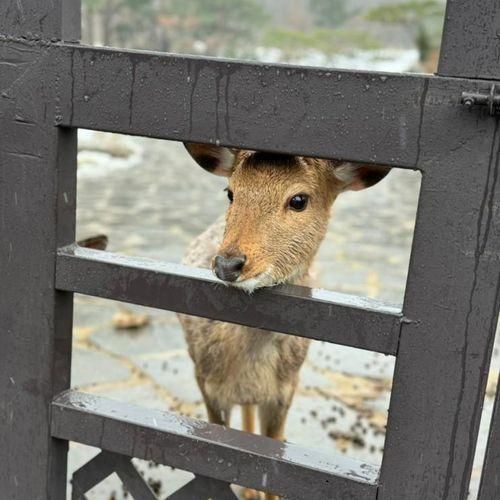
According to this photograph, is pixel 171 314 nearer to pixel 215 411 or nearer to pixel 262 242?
pixel 215 411

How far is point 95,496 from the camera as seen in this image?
3133 millimetres

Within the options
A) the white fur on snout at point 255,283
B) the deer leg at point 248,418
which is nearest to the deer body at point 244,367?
the deer leg at point 248,418

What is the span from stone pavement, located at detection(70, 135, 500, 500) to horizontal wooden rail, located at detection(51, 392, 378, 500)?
1367 millimetres

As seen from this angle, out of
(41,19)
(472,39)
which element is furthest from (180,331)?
(472,39)

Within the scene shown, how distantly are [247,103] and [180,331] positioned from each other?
3.51 m

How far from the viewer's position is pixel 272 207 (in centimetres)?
202

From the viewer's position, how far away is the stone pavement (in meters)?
3.81

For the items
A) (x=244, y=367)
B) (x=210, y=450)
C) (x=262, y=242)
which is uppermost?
(x=262, y=242)

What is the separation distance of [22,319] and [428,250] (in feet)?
3.57

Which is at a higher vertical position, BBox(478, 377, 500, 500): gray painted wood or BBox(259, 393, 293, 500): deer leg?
BBox(478, 377, 500, 500): gray painted wood

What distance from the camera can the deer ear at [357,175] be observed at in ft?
7.02

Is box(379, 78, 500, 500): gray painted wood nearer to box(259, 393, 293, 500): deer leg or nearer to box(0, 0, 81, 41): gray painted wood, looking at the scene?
box(0, 0, 81, 41): gray painted wood

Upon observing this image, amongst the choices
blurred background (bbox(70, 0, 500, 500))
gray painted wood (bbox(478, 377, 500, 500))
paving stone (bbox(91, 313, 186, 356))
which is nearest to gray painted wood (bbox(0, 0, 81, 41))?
gray painted wood (bbox(478, 377, 500, 500))

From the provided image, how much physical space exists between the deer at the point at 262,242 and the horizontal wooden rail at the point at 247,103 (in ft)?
1.04
